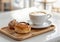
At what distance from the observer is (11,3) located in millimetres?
4227

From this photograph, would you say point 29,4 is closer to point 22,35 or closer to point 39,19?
point 39,19

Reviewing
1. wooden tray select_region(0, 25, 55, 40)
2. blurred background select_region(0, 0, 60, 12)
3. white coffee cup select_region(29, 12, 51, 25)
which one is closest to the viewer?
wooden tray select_region(0, 25, 55, 40)

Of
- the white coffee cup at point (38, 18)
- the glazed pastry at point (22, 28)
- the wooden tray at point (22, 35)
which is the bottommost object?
the wooden tray at point (22, 35)

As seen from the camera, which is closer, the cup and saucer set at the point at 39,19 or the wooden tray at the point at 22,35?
the wooden tray at the point at 22,35

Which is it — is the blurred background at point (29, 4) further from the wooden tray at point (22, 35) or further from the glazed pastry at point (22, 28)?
the glazed pastry at point (22, 28)

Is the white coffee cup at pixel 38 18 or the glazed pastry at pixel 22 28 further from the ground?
the white coffee cup at pixel 38 18

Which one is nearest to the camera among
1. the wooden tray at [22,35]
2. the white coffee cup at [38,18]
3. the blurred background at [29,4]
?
the wooden tray at [22,35]

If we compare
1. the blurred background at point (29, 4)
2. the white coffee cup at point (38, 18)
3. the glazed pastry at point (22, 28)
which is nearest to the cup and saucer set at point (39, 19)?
the white coffee cup at point (38, 18)

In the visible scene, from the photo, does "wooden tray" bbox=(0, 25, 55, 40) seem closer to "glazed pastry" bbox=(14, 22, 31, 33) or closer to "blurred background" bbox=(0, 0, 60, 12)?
"glazed pastry" bbox=(14, 22, 31, 33)

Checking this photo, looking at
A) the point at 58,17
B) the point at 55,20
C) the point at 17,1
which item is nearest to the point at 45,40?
the point at 55,20

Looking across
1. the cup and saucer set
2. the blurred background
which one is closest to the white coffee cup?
the cup and saucer set

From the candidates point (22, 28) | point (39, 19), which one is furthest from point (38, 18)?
point (22, 28)

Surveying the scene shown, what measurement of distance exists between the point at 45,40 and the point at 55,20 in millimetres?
416

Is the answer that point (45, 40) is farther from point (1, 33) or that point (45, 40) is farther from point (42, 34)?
point (1, 33)
